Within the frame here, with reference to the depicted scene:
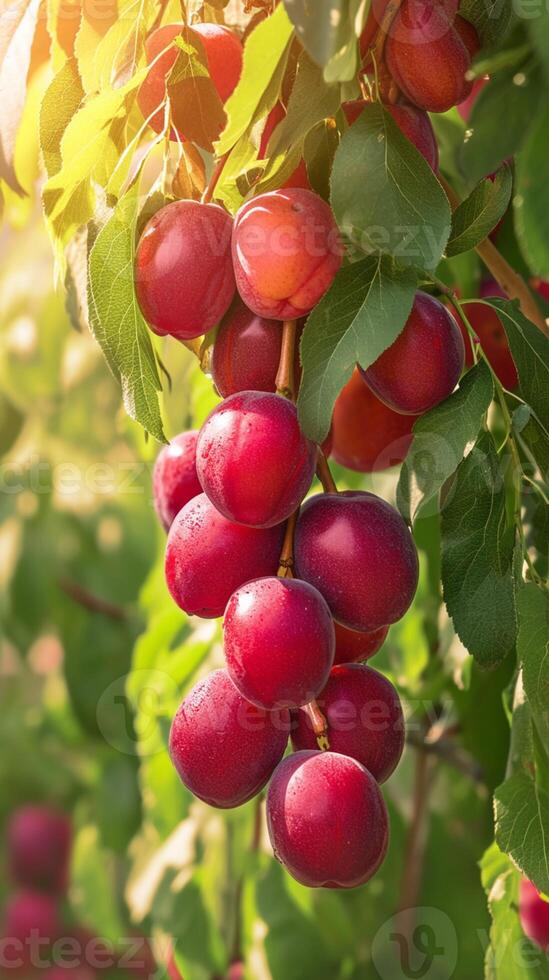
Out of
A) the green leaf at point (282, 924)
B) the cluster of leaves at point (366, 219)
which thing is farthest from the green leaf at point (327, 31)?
the green leaf at point (282, 924)

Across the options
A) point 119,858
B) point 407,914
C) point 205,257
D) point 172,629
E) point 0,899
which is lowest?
point 0,899

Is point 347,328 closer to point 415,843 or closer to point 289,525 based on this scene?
point 289,525

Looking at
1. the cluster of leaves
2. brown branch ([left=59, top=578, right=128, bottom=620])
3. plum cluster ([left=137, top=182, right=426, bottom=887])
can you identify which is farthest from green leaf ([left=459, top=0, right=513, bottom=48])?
brown branch ([left=59, top=578, right=128, bottom=620])

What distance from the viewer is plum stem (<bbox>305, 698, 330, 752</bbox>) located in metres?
0.53

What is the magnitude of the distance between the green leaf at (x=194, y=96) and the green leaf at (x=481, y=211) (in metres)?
0.12

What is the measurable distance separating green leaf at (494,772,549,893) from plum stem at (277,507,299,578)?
0.47ft

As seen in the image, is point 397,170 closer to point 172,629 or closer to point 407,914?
point 172,629

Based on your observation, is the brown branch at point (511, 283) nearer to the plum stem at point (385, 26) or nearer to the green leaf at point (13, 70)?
the plum stem at point (385, 26)

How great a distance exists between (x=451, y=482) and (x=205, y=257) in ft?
0.52

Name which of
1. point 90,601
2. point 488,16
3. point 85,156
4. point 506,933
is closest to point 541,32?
point 488,16

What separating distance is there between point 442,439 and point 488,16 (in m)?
0.19

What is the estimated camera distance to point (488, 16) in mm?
521

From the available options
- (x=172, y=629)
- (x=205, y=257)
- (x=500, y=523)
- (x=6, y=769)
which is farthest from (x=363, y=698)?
(x=6, y=769)

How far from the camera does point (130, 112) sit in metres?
0.58
